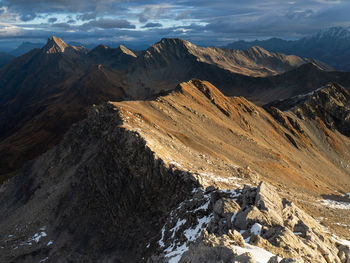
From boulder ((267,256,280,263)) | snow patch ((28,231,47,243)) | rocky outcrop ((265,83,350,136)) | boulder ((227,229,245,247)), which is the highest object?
boulder ((267,256,280,263))

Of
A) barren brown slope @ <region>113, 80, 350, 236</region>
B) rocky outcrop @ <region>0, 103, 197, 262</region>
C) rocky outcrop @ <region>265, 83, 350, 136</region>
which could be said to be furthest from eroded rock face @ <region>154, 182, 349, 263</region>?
rocky outcrop @ <region>265, 83, 350, 136</region>

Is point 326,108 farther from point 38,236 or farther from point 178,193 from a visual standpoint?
point 38,236

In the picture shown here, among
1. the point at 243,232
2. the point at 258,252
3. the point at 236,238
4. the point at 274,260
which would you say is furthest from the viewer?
the point at 243,232

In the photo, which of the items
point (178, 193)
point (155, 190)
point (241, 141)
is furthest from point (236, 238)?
point (241, 141)

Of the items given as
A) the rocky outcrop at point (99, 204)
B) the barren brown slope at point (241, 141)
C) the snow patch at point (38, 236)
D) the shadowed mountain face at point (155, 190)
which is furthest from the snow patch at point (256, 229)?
the snow patch at point (38, 236)

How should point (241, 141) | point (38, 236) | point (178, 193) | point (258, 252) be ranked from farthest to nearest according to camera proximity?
point (241, 141) → point (38, 236) → point (178, 193) → point (258, 252)

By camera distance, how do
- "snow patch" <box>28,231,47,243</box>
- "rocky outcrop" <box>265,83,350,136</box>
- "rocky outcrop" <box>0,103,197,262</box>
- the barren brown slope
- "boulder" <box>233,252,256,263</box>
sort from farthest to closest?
"rocky outcrop" <box>265,83,350,136</box> → the barren brown slope → "snow patch" <box>28,231,47,243</box> → "rocky outcrop" <box>0,103,197,262</box> → "boulder" <box>233,252,256,263</box>

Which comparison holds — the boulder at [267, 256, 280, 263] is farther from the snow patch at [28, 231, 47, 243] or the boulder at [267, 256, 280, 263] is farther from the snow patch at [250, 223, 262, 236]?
the snow patch at [28, 231, 47, 243]

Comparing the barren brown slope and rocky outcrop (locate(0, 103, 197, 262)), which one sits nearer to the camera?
rocky outcrop (locate(0, 103, 197, 262))
